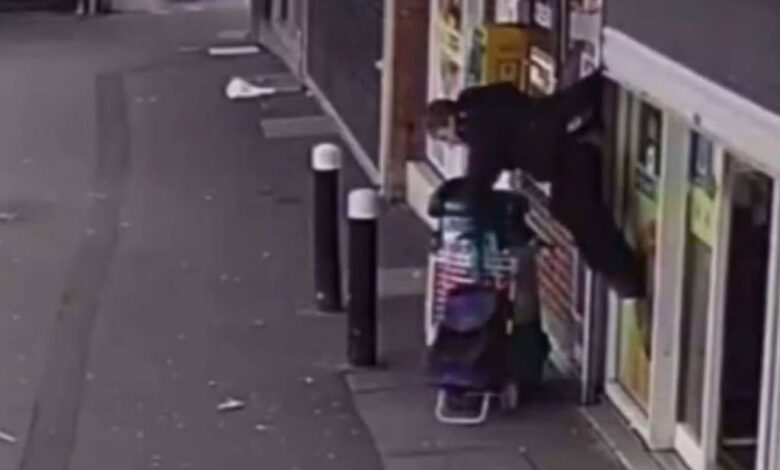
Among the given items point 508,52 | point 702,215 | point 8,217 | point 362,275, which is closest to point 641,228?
point 702,215

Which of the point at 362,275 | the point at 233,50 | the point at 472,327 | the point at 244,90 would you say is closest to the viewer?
the point at 472,327

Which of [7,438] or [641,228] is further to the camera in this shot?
[7,438]

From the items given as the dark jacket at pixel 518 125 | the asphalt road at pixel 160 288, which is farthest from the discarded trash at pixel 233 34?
the dark jacket at pixel 518 125

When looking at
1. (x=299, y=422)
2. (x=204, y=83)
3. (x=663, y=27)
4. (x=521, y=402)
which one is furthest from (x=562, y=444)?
(x=204, y=83)

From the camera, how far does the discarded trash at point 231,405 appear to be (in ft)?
28.5

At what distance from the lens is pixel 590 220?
802cm

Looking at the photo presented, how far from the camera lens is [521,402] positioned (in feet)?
28.4

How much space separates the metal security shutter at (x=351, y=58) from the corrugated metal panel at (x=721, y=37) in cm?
612

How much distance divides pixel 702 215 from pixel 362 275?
2.09 metres

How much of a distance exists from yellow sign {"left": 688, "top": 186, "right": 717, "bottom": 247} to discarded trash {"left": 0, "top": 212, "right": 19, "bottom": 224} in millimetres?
6045

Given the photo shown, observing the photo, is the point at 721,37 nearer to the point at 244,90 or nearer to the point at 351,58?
the point at 351,58

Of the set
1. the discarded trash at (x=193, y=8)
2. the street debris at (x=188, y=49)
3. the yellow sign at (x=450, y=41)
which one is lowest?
the discarded trash at (x=193, y=8)

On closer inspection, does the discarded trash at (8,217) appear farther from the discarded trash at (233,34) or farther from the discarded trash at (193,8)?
the discarded trash at (193,8)

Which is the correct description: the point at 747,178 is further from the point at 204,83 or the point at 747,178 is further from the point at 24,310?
the point at 204,83
